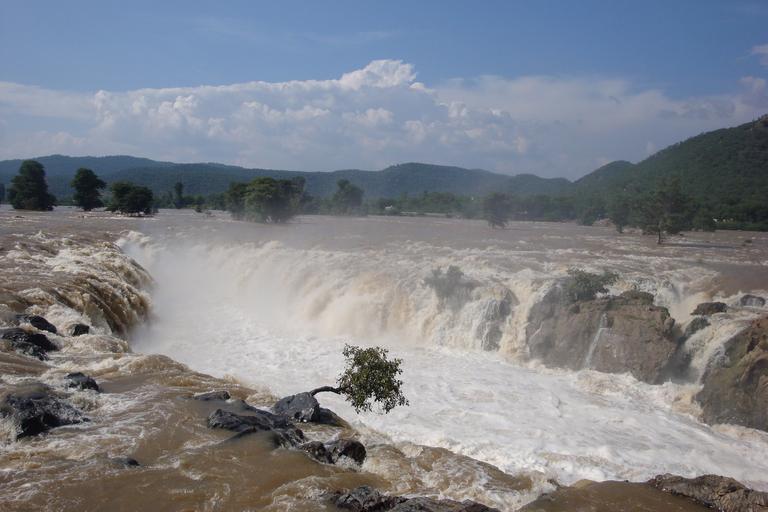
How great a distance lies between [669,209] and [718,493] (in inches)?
1253

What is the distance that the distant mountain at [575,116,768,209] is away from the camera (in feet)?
219

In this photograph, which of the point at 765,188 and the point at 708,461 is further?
the point at 765,188

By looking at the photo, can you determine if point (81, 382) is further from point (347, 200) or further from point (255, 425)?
point (347, 200)

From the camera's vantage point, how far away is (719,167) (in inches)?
3130

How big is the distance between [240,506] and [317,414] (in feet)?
12.2

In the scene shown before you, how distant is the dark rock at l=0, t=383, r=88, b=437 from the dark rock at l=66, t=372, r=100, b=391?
0.66m

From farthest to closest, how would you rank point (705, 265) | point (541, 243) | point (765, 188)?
point (765, 188), point (541, 243), point (705, 265)

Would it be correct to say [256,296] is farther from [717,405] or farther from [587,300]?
[717,405]

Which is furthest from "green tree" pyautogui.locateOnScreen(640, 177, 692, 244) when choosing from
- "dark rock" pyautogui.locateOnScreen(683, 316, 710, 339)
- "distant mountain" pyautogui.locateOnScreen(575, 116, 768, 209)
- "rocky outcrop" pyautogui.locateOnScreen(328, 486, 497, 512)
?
"rocky outcrop" pyautogui.locateOnScreen(328, 486, 497, 512)

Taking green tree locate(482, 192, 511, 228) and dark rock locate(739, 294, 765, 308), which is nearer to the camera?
dark rock locate(739, 294, 765, 308)

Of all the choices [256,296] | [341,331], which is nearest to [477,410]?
[341,331]

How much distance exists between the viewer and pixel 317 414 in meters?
10.9

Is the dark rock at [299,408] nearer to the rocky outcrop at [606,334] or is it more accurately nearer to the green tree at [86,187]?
the rocky outcrop at [606,334]

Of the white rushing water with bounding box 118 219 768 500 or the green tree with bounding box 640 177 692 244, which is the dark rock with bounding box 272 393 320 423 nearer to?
the white rushing water with bounding box 118 219 768 500
